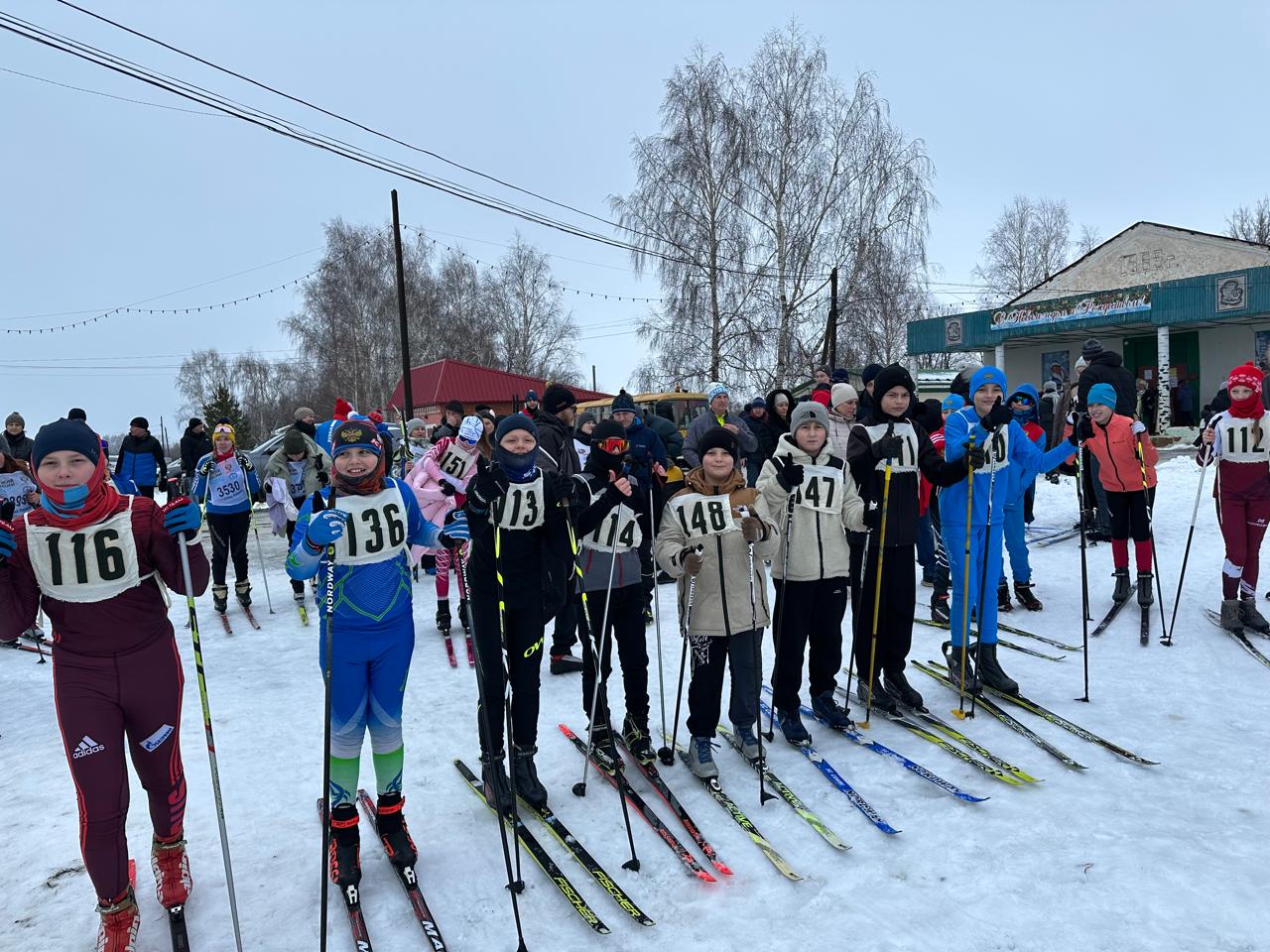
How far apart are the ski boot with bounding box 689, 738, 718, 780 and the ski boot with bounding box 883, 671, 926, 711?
149cm

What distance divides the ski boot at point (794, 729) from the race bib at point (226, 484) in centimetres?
619

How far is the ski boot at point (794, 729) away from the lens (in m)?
4.46

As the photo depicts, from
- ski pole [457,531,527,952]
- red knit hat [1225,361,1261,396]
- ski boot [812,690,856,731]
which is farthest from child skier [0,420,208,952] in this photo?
red knit hat [1225,361,1261,396]

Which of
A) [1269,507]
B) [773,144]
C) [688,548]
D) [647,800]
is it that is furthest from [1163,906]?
[773,144]

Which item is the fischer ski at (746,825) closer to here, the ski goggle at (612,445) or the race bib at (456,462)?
the ski goggle at (612,445)

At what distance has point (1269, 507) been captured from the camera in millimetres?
6121

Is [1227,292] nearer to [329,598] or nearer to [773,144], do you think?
[773,144]

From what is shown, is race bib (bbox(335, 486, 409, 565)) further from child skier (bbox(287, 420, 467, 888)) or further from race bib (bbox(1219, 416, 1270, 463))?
race bib (bbox(1219, 416, 1270, 463))

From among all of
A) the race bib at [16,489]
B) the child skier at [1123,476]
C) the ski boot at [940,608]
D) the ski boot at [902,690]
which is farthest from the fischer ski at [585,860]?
the race bib at [16,489]

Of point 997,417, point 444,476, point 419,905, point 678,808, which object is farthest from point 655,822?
point 444,476

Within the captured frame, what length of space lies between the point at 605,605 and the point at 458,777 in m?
1.26

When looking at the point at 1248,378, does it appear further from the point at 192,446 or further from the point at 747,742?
the point at 192,446

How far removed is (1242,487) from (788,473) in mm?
4406

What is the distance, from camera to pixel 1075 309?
2173 cm
